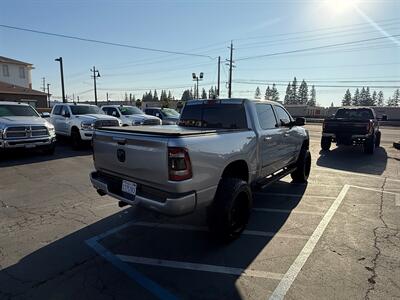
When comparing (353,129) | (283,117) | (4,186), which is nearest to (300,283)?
(283,117)

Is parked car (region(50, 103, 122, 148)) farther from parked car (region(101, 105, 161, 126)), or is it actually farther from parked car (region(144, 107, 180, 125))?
parked car (region(144, 107, 180, 125))

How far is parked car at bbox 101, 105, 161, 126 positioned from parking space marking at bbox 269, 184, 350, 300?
10.4m

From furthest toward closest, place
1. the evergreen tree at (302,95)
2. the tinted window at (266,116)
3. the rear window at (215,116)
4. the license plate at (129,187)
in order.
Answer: the evergreen tree at (302,95) < the tinted window at (266,116) < the rear window at (215,116) < the license plate at (129,187)

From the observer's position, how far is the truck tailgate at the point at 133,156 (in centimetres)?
335

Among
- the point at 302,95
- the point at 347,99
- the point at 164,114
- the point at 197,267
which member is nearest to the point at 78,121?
the point at 164,114

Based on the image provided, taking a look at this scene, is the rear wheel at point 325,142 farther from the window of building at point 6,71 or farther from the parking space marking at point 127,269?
the window of building at point 6,71

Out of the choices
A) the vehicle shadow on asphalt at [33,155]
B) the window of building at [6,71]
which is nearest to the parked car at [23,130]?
the vehicle shadow on asphalt at [33,155]

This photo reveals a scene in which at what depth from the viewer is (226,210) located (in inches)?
148

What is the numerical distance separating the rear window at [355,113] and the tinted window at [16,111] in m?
13.5

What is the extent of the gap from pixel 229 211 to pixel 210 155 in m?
0.79

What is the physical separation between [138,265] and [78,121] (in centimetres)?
986

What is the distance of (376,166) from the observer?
9.54 metres

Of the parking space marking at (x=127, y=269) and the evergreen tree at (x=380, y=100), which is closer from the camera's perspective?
the parking space marking at (x=127, y=269)

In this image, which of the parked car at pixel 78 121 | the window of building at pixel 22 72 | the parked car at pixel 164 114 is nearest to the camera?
the parked car at pixel 78 121
